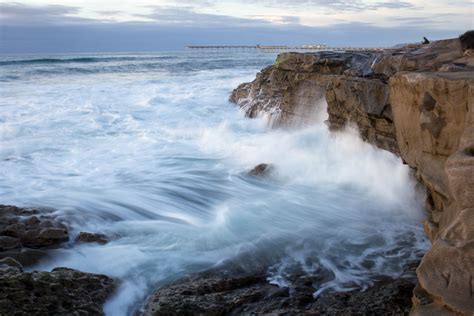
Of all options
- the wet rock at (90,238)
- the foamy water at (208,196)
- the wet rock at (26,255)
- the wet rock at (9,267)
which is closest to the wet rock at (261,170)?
the foamy water at (208,196)

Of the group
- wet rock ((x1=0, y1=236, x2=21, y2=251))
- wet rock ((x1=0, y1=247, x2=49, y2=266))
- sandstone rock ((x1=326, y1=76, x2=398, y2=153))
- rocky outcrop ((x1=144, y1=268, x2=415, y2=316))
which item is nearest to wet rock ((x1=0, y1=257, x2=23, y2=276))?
wet rock ((x1=0, y1=247, x2=49, y2=266))

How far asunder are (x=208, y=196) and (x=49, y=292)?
144 inches

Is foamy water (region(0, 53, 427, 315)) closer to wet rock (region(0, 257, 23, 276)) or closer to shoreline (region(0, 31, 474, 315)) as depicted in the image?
shoreline (region(0, 31, 474, 315))

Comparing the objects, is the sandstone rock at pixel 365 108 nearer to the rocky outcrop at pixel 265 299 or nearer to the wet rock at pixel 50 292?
the rocky outcrop at pixel 265 299

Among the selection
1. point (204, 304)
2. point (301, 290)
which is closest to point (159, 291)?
point (204, 304)

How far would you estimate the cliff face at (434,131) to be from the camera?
108 inches

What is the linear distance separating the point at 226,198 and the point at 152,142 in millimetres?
4537

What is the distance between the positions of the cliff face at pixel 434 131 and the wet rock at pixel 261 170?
1408mm

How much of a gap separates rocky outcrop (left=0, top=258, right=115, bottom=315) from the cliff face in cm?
236

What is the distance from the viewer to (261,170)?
7.93 meters

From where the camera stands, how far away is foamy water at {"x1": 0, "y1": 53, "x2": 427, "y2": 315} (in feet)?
15.1

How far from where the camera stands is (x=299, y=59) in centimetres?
1113

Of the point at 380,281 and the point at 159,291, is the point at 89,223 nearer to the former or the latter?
the point at 159,291

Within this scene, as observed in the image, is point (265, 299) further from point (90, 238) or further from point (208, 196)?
point (208, 196)
